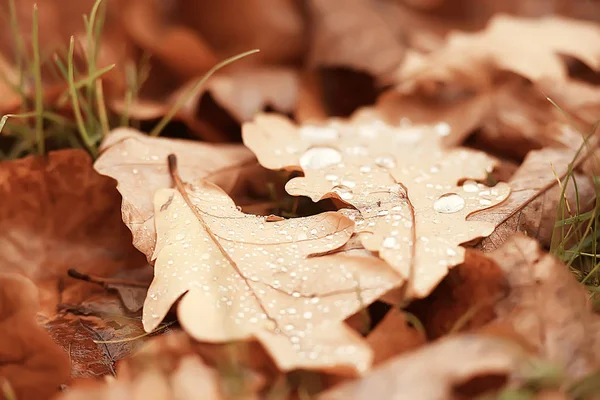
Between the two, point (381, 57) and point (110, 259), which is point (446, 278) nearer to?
point (110, 259)

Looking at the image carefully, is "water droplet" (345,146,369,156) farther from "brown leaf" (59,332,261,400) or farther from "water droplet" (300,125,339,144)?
"brown leaf" (59,332,261,400)

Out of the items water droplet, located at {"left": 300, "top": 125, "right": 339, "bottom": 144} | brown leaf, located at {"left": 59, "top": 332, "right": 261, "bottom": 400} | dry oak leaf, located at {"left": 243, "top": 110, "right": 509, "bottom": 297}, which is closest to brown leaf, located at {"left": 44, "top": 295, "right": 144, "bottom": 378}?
brown leaf, located at {"left": 59, "top": 332, "right": 261, "bottom": 400}

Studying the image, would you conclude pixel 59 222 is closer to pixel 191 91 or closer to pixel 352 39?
pixel 191 91

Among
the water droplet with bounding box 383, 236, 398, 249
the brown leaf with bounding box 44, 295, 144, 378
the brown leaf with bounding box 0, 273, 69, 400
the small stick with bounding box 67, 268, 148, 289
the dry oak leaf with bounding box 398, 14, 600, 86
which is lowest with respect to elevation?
the brown leaf with bounding box 44, 295, 144, 378

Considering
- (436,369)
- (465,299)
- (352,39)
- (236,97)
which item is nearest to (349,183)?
A: (465,299)

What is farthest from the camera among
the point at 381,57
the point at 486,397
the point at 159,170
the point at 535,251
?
the point at 381,57

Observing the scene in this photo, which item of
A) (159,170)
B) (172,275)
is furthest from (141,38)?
(172,275)

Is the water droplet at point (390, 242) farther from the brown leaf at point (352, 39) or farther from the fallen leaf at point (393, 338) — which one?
the brown leaf at point (352, 39)
